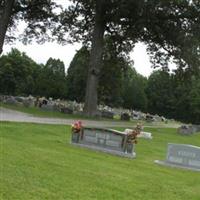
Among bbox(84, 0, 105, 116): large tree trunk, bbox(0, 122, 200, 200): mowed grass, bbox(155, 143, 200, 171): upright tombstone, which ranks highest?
bbox(84, 0, 105, 116): large tree trunk

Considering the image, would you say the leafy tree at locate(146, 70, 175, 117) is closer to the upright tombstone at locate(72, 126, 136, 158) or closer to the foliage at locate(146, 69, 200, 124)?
the foliage at locate(146, 69, 200, 124)

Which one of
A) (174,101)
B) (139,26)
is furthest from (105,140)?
(174,101)

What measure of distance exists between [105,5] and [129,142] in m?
26.6

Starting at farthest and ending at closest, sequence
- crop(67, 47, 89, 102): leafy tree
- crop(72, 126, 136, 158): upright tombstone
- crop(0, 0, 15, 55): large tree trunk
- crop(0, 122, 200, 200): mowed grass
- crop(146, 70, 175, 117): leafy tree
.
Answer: crop(146, 70, 175, 117): leafy tree
crop(67, 47, 89, 102): leafy tree
crop(0, 0, 15, 55): large tree trunk
crop(72, 126, 136, 158): upright tombstone
crop(0, 122, 200, 200): mowed grass

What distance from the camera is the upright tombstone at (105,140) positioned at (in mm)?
17938

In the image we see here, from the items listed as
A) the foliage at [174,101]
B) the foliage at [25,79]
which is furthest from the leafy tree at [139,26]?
the foliage at [174,101]

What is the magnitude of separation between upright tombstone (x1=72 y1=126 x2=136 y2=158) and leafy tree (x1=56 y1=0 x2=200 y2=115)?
860 inches

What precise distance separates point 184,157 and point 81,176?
5.75 meters

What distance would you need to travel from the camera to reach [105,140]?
18.3m

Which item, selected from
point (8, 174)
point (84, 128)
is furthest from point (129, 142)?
point (8, 174)

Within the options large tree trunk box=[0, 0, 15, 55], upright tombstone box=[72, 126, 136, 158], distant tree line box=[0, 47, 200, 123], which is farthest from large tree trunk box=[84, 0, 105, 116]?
distant tree line box=[0, 47, 200, 123]

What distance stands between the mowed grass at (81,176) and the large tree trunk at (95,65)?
2430 cm

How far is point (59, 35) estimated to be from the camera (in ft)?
154

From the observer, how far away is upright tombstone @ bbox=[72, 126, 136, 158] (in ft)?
58.9
